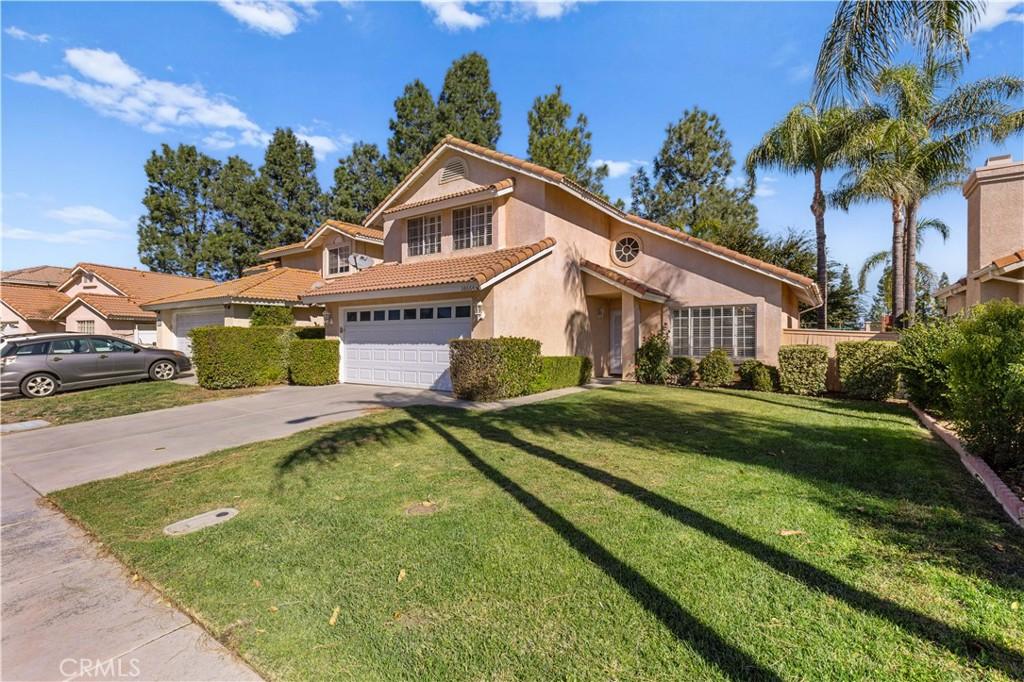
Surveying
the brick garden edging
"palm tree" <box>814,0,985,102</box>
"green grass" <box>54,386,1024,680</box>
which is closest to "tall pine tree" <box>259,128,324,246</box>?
"green grass" <box>54,386,1024,680</box>

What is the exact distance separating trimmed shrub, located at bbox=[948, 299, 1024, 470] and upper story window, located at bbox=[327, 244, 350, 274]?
21.3 metres

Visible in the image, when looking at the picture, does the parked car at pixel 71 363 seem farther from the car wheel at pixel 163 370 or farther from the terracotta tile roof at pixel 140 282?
the terracotta tile roof at pixel 140 282

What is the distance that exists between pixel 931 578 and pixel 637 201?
35162 millimetres

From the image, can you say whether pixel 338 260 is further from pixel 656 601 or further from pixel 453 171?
pixel 656 601

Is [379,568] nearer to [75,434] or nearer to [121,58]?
[75,434]

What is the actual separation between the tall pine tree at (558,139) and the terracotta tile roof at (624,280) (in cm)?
1631

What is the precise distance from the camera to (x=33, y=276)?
137ft

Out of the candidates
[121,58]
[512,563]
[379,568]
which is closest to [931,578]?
[512,563]

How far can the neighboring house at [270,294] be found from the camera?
18844 mm

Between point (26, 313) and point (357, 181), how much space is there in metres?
22.5

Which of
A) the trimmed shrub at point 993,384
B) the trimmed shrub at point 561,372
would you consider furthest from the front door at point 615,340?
the trimmed shrub at point 993,384

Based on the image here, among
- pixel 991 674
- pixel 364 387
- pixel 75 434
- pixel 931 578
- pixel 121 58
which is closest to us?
pixel 991 674

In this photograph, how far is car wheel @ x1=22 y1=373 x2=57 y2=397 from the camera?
44.7 feet

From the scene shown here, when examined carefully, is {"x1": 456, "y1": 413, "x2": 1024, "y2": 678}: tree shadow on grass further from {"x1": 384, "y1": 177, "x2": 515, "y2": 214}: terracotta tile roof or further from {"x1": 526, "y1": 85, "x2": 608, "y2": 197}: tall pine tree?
{"x1": 526, "y1": 85, "x2": 608, "y2": 197}: tall pine tree
